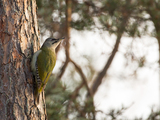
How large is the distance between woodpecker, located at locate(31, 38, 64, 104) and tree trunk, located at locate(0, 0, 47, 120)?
70 millimetres

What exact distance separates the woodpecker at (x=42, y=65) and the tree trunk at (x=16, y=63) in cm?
7

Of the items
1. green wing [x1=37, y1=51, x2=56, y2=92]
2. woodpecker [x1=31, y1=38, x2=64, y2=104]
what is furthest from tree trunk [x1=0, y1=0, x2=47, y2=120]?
green wing [x1=37, y1=51, x2=56, y2=92]

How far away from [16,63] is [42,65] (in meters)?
0.51

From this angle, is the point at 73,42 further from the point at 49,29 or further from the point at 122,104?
→ the point at 122,104

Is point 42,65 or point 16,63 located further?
point 42,65

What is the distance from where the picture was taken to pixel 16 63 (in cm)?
250

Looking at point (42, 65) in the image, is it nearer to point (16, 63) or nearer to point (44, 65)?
point (44, 65)

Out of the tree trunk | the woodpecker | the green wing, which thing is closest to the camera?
the tree trunk

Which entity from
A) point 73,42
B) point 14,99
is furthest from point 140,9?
point 14,99

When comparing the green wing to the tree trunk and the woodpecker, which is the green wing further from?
the tree trunk

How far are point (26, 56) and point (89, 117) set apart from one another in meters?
2.32

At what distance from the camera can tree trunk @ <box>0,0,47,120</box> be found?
240 centimetres

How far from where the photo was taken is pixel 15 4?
8.47 feet

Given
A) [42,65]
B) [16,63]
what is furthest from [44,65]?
[16,63]
